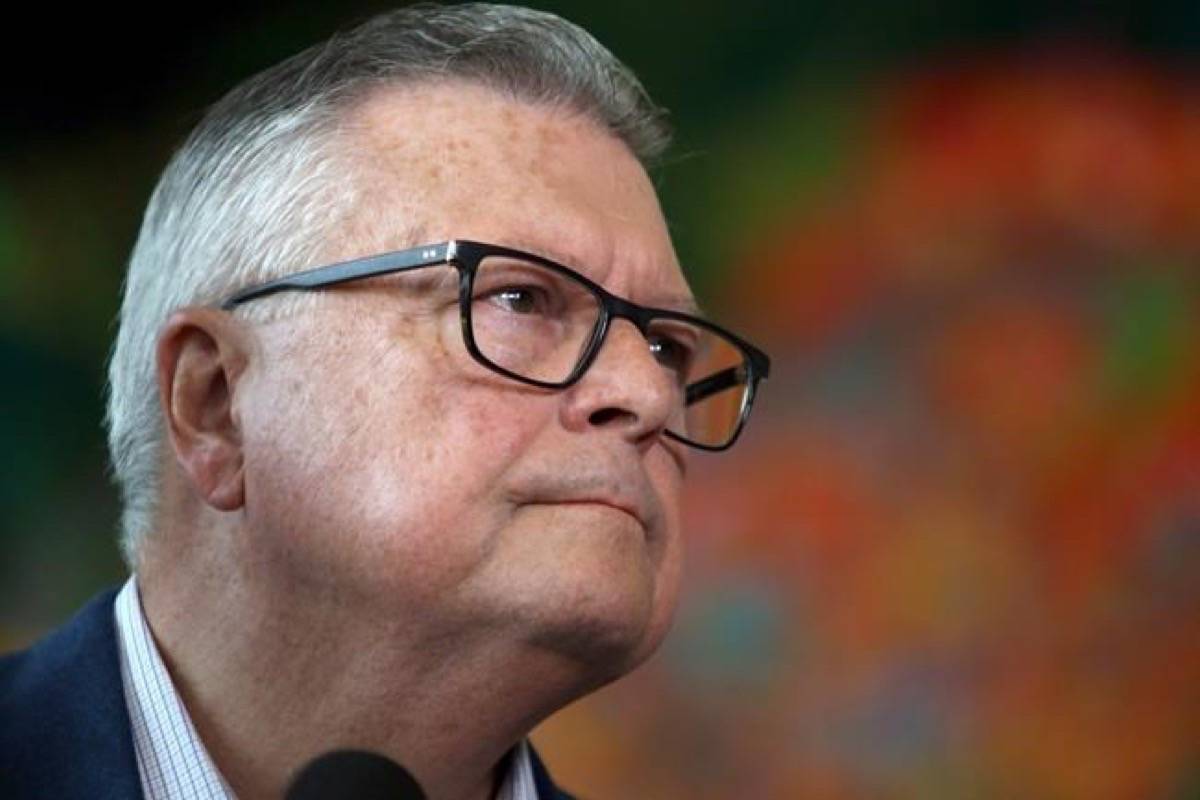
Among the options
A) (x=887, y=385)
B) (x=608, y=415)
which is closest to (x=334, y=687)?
(x=608, y=415)

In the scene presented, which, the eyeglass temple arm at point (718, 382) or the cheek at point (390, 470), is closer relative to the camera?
the cheek at point (390, 470)

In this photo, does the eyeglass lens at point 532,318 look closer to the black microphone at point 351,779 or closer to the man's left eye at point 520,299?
the man's left eye at point 520,299

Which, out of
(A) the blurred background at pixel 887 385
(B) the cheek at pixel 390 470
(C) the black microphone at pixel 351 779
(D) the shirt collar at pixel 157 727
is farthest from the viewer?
(A) the blurred background at pixel 887 385

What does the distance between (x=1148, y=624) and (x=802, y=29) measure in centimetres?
93

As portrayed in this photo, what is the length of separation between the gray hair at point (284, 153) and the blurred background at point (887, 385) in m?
1.09

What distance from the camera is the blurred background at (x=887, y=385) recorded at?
251cm

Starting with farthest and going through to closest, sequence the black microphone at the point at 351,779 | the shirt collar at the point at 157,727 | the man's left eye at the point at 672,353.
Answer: the man's left eye at the point at 672,353 < the shirt collar at the point at 157,727 < the black microphone at the point at 351,779

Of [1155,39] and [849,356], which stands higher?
[1155,39]

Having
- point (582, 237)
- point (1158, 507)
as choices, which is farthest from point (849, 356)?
point (582, 237)

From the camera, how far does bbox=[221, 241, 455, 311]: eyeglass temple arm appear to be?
1290 mm

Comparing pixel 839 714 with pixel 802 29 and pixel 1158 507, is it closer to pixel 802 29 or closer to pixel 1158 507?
pixel 1158 507

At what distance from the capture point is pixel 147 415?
146cm

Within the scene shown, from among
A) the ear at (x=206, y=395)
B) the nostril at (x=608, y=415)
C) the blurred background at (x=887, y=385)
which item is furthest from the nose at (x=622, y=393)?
the blurred background at (x=887, y=385)

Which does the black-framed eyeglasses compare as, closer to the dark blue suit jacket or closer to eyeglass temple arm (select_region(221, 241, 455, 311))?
eyeglass temple arm (select_region(221, 241, 455, 311))
